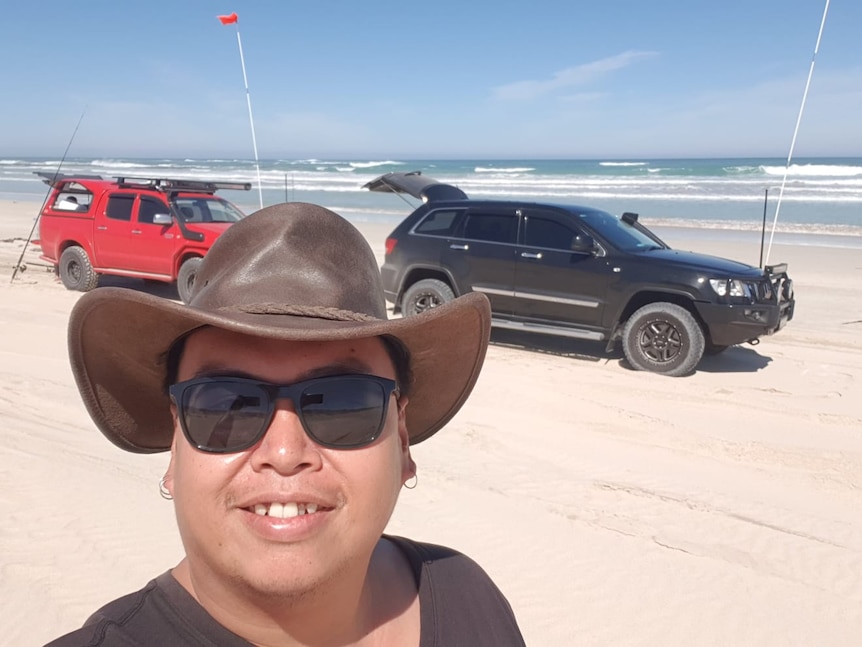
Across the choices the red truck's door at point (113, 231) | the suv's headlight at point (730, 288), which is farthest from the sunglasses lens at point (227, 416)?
the red truck's door at point (113, 231)

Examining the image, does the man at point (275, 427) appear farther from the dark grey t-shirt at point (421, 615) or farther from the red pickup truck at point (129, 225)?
the red pickup truck at point (129, 225)

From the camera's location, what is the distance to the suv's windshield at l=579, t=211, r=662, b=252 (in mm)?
7859

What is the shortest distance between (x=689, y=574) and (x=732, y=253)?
14024 millimetres

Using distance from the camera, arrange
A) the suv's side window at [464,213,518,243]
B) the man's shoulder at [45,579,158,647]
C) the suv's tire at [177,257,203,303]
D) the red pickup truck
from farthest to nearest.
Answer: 1. the red pickup truck
2. the suv's tire at [177,257,203,303]
3. the suv's side window at [464,213,518,243]
4. the man's shoulder at [45,579,158,647]

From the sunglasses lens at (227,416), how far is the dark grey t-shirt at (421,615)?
10.3 inches

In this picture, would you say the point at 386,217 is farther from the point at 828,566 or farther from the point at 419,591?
the point at 419,591

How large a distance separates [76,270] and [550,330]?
748 centimetres

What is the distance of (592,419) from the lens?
230 inches

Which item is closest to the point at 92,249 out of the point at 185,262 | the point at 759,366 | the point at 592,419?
the point at 185,262

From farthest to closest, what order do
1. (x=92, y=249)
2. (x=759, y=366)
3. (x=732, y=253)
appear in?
(x=732, y=253) < (x=92, y=249) < (x=759, y=366)

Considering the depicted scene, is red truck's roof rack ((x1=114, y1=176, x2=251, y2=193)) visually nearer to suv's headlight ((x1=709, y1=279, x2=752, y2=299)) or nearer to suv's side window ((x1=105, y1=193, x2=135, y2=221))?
suv's side window ((x1=105, y1=193, x2=135, y2=221))

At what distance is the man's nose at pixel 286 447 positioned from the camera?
47.5 inches

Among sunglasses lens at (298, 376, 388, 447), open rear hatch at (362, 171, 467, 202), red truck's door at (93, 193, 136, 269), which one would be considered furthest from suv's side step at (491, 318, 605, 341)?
sunglasses lens at (298, 376, 388, 447)

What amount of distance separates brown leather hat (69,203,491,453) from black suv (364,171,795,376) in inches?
242
